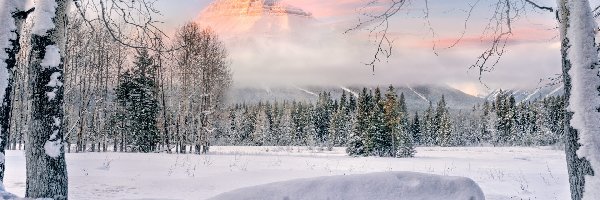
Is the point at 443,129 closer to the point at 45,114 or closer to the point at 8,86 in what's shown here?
the point at 8,86

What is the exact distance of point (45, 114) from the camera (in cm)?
595

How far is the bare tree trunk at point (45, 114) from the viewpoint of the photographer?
19.2 ft

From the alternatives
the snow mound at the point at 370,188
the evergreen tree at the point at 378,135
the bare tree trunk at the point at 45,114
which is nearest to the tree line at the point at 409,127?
the evergreen tree at the point at 378,135

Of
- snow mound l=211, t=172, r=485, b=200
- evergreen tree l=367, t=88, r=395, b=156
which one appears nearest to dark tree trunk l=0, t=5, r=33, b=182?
snow mound l=211, t=172, r=485, b=200

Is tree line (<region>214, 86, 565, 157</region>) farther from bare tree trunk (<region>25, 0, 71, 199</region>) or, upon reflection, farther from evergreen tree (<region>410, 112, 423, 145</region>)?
bare tree trunk (<region>25, 0, 71, 199</region>)

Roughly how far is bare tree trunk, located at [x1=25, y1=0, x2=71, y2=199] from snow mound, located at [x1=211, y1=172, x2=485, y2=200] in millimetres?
2823

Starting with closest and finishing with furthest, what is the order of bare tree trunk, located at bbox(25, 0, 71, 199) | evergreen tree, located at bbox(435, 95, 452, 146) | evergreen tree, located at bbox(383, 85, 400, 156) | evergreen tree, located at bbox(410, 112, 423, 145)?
bare tree trunk, located at bbox(25, 0, 71, 199)
evergreen tree, located at bbox(383, 85, 400, 156)
evergreen tree, located at bbox(435, 95, 452, 146)
evergreen tree, located at bbox(410, 112, 423, 145)

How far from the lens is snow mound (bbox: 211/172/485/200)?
14.2 ft

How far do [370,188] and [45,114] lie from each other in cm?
428

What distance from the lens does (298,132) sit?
98.6 meters

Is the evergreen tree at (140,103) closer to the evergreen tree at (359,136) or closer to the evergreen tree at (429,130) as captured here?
the evergreen tree at (359,136)

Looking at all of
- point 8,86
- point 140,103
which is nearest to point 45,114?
point 8,86

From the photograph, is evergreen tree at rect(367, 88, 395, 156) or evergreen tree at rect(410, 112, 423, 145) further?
evergreen tree at rect(410, 112, 423, 145)

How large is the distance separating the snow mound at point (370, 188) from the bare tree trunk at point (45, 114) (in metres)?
2.82
